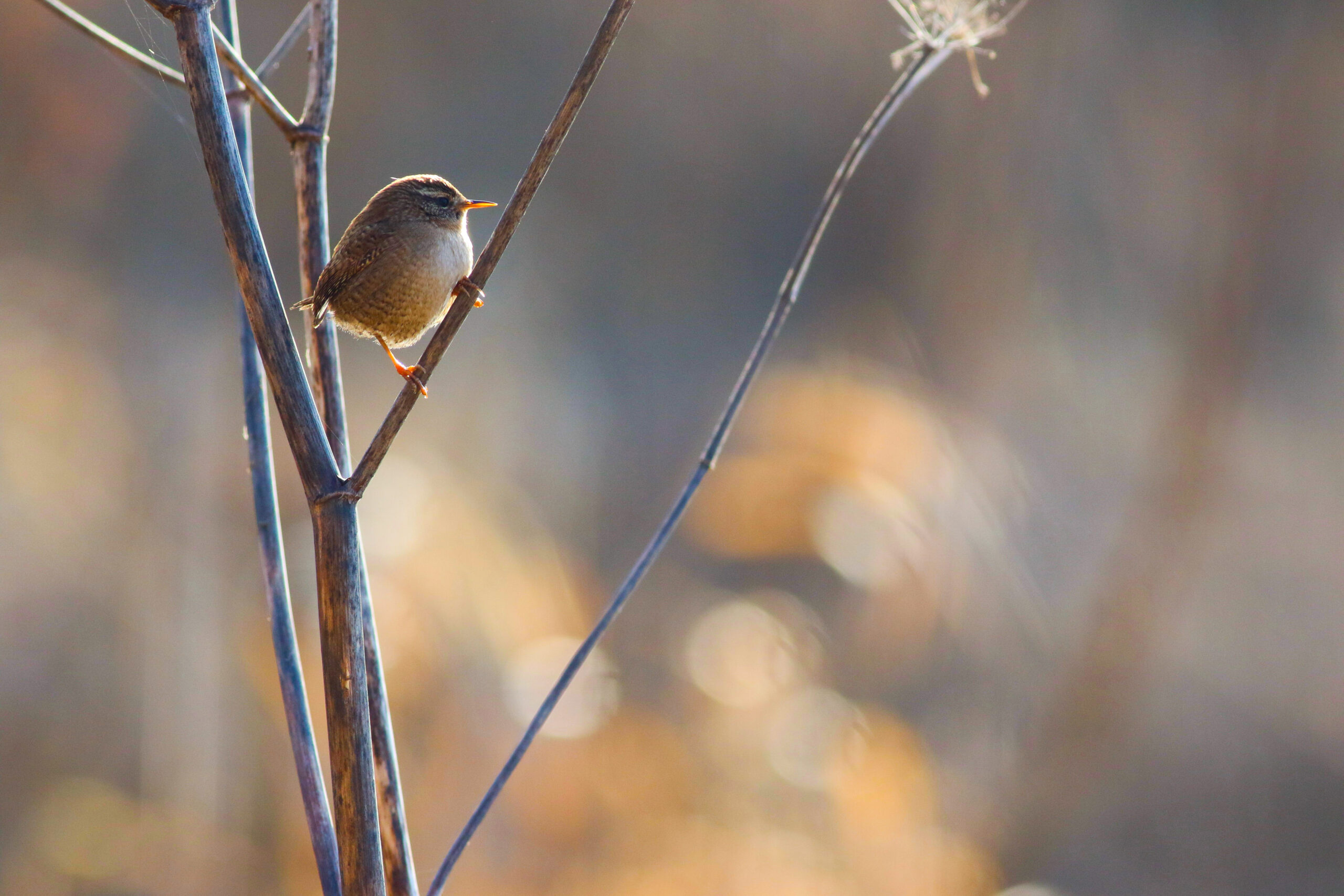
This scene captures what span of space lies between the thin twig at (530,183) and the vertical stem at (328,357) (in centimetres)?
12

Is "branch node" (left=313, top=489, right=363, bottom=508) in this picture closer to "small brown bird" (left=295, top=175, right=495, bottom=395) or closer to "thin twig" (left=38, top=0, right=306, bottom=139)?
"thin twig" (left=38, top=0, right=306, bottom=139)

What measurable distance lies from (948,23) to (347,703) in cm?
102

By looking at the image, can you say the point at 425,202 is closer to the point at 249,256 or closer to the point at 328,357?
the point at 328,357

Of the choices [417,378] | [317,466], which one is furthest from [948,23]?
[317,466]

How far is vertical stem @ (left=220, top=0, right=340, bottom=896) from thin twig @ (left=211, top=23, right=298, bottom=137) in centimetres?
3

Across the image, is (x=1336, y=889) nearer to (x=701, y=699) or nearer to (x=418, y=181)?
(x=701, y=699)

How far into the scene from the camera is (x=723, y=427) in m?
0.96

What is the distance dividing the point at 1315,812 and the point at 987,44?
3.71m

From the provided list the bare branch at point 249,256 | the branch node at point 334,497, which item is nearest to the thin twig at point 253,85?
the bare branch at point 249,256

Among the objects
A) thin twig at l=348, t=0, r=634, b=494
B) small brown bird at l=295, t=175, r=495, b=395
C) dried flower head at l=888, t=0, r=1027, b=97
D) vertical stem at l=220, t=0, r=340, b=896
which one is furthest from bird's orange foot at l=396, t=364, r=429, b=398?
dried flower head at l=888, t=0, r=1027, b=97

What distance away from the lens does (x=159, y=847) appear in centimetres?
332

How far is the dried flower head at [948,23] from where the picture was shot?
1112 millimetres

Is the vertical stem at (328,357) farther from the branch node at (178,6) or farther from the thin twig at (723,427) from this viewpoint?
the branch node at (178,6)

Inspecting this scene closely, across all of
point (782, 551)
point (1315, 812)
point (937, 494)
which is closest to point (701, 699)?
point (782, 551)
